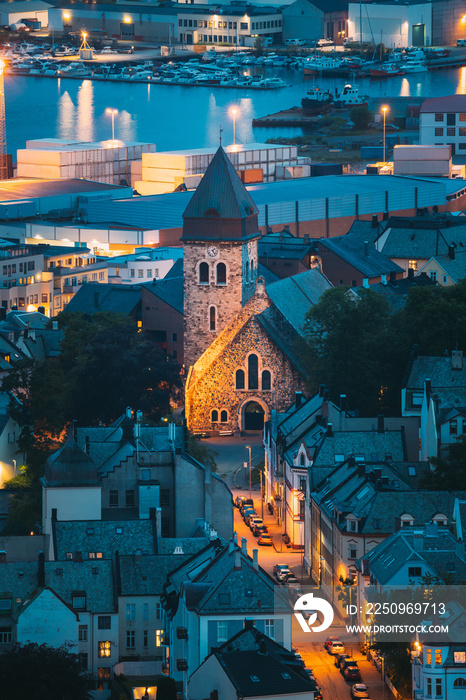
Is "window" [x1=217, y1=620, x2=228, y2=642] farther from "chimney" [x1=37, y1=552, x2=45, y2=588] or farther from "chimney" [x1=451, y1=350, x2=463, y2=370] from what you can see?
"chimney" [x1=451, y1=350, x2=463, y2=370]

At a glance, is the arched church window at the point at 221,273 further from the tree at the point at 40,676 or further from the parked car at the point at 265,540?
the tree at the point at 40,676

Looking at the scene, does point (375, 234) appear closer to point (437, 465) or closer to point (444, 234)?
point (444, 234)

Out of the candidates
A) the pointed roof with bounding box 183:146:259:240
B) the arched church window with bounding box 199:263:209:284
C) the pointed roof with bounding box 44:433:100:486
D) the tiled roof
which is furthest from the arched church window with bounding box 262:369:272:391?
the tiled roof

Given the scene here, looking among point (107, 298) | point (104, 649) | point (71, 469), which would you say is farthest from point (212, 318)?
point (104, 649)

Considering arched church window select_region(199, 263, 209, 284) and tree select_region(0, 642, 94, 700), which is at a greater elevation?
arched church window select_region(199, 263, 209, 284)

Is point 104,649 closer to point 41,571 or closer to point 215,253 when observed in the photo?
point 41,571

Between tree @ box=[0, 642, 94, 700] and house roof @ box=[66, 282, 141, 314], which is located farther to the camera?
house roof @ box=[66, 282, 141, 314]
